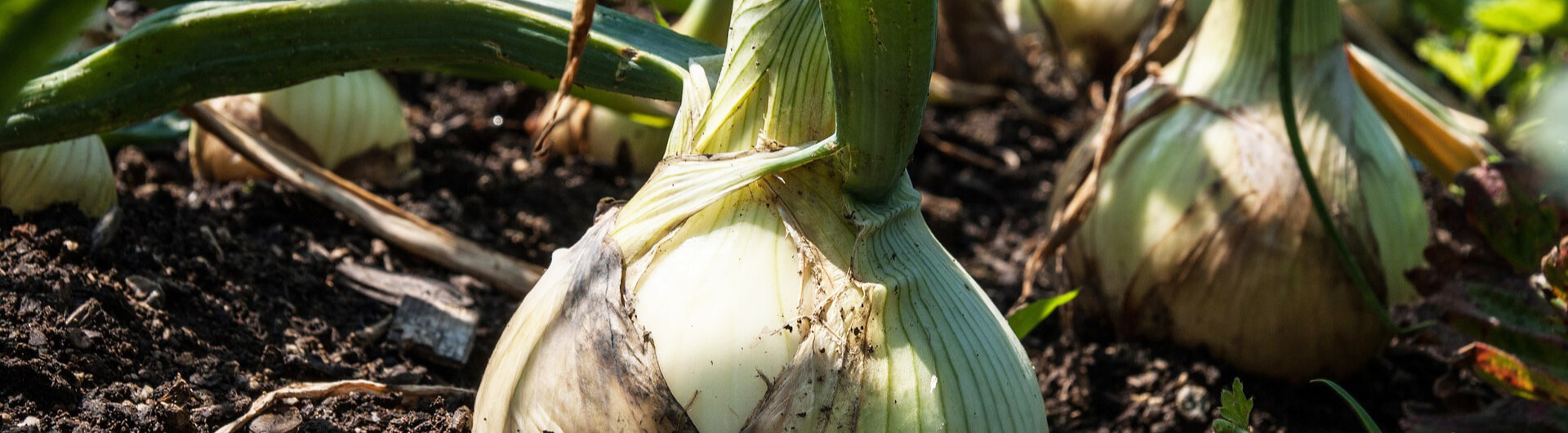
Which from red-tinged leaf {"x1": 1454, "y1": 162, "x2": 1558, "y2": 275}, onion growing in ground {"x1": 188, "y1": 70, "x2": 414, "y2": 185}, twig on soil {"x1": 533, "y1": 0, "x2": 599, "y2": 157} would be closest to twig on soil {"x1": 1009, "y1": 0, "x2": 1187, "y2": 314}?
red-tinged leaf {"x1": 1454, "y1": 162, "x2": 1558, "y2": 275}

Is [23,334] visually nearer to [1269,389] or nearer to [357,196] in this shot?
[357,196]

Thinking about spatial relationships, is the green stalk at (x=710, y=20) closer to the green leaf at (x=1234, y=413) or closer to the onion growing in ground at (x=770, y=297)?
the onion growing in ground at (x=770, y=297)

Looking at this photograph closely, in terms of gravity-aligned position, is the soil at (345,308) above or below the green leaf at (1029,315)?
below

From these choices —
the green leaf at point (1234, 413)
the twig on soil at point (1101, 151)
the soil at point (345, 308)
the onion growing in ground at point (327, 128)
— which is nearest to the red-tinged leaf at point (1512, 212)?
the soil at point (345, 308)

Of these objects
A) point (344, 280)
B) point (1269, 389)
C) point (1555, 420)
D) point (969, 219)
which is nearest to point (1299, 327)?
point (1269, 389)

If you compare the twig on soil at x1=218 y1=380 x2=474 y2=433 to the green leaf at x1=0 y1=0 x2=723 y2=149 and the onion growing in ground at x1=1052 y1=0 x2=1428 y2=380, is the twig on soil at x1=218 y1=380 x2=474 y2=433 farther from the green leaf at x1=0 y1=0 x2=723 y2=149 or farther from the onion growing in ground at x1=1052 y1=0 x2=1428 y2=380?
the onion growing in ground at x1=1052 y1=0 x2=1428 y2=380

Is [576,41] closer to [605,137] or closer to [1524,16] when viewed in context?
[605,137]
